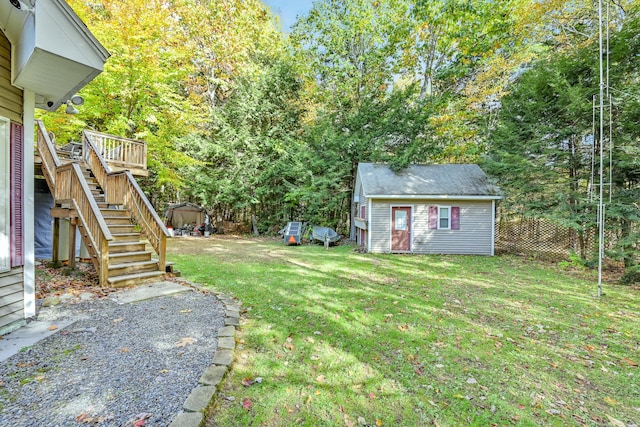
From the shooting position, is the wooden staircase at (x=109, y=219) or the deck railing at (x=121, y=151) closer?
the wooden staircase at (x=109, y=219)

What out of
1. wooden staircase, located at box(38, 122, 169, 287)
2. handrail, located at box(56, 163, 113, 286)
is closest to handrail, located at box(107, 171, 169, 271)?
wooden staircase, located at box(38, 122, 169, 287)

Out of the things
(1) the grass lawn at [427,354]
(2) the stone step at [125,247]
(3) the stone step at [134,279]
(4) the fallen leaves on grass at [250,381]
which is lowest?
(1) the grass lawn at [427,354]

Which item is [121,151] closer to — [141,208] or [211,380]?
[141,208]

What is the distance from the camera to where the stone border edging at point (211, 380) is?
2016 mm

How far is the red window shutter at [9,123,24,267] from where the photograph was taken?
353 cm

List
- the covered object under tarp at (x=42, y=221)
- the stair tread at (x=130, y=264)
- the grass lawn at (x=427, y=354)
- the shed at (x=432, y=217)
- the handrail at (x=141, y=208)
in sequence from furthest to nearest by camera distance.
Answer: the shed at (x=432, y=217) → the covered object under tarp at (x=42, y=221) → the handrail at (x=141, y=208) → the stair tread at (x=130, y=264) → the grass lawn at (x=427, y=354)

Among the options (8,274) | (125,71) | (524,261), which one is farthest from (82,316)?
(524,261)

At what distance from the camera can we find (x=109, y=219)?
632cm

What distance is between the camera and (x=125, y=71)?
31.4 ft

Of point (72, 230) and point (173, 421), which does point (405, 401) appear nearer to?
point (173, 421)

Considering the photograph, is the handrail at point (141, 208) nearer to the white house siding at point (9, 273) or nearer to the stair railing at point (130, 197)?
the stair railing at point (130, 197)

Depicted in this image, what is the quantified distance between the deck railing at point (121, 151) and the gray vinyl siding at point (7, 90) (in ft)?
17.7

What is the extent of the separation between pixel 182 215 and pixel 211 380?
669 inches

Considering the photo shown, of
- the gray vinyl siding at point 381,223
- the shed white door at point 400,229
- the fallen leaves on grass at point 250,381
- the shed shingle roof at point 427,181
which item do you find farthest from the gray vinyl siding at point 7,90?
the shed white door at point 400,229
